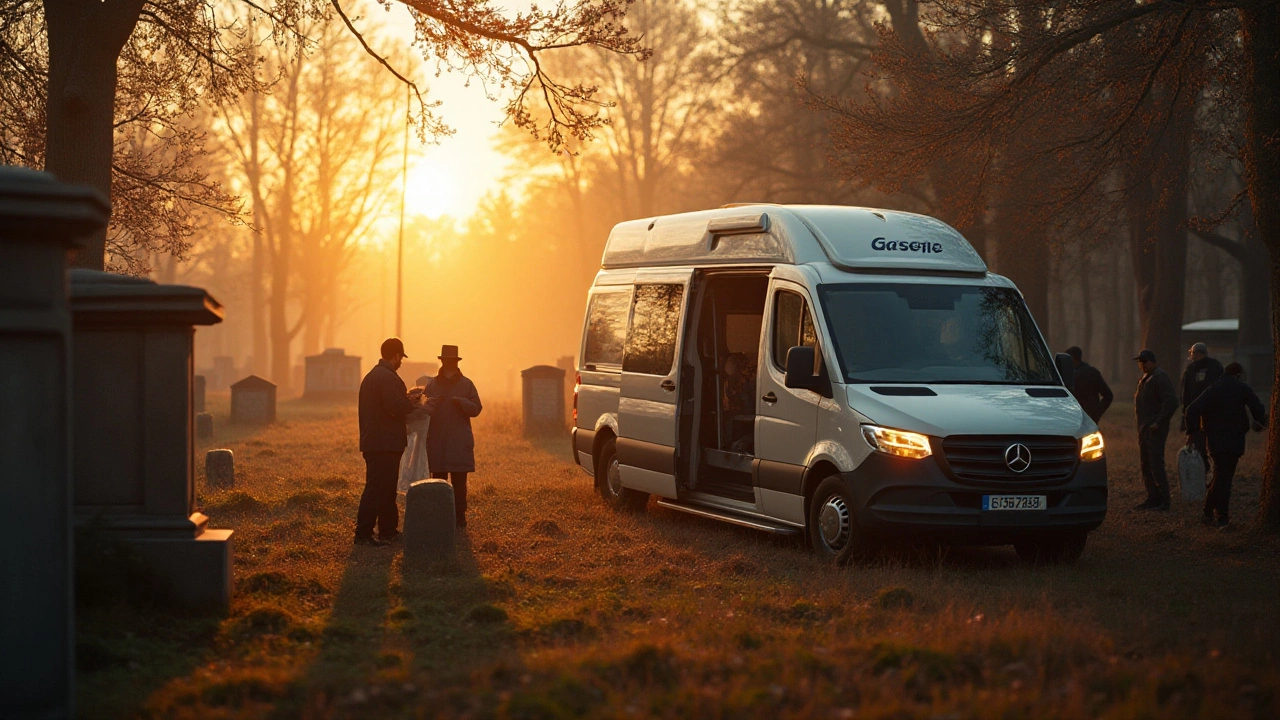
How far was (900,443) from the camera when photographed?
9.80 m

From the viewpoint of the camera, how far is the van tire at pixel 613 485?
1384 centimetres

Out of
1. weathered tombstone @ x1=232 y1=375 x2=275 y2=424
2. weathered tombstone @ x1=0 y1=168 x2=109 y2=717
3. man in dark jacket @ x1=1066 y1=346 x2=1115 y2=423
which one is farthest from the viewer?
weathered tombstone @ x1=232 y1=375 x2=275 y2=424

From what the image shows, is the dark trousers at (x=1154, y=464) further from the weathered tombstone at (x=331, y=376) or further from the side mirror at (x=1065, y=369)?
the weathered tombstone at (x=331, y=376)

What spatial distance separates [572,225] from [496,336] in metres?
34.5

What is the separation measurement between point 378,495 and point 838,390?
408 cm

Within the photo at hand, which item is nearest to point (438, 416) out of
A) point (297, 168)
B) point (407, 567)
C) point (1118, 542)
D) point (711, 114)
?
point (407, 567)

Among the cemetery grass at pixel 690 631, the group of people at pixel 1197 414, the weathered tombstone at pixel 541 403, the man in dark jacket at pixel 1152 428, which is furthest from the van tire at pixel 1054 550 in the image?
the weathered tombstone at pixel 541 403

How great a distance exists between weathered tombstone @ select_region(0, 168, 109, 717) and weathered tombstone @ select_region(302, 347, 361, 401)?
34.1m

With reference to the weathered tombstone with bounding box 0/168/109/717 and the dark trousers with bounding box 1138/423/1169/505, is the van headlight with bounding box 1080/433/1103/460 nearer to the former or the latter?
the dark trousers with bounding box 1138/423/1169/505

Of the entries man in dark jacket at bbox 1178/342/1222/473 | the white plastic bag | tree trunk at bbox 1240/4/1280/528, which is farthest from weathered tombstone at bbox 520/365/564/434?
tree trunk at bbox 1240/4/1280/528

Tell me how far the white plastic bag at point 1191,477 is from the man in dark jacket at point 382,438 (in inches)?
345

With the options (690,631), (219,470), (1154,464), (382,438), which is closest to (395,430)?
(382,438)

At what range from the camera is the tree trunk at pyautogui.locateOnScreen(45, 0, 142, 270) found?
1288 cm

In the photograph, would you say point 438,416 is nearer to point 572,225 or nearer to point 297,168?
point 297,168
